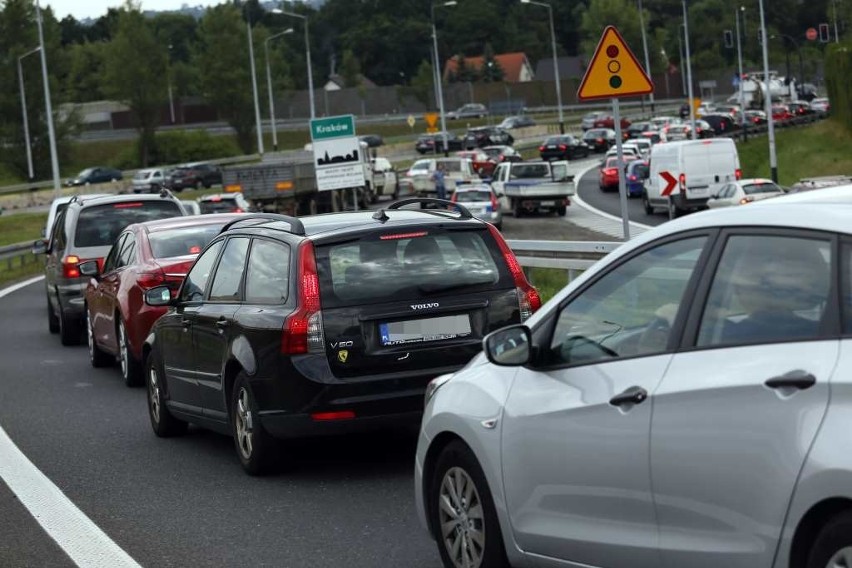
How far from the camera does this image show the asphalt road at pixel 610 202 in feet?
173

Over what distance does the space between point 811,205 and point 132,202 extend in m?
16.4

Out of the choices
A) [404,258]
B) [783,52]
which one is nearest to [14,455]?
[404,258]

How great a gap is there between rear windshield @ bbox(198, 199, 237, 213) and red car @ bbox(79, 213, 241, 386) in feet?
91.5

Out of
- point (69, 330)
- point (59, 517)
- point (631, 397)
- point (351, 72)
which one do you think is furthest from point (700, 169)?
point (351, 72)

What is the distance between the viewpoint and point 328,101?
514ft

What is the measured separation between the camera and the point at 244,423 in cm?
1012

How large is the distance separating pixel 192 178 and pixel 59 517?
80.6m

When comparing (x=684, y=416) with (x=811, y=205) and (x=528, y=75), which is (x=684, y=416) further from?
(x=528, y=75)

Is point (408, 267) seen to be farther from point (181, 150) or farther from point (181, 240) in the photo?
point (181, 150)

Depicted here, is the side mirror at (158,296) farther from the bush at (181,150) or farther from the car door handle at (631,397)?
the bush at (181,150)

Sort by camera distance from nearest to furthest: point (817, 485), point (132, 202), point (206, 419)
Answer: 1. point (817, 485)
2. point (206, 419)
3. point (132, 202)

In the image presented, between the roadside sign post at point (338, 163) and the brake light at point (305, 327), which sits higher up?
the roadside sign post at point (338, 163)

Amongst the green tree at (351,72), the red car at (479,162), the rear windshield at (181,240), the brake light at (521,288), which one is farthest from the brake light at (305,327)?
the green tree at (351,72)

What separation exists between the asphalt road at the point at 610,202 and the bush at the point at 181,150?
147ft
